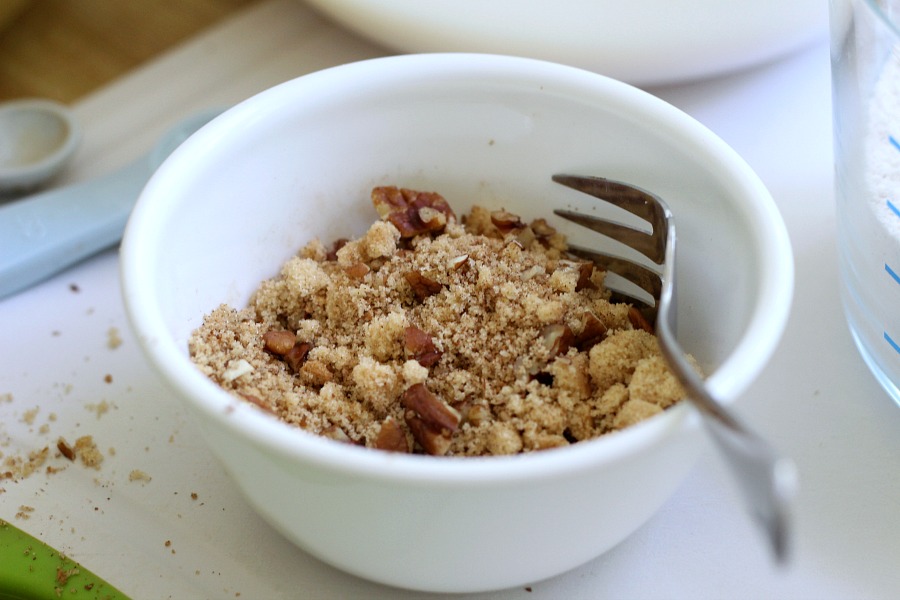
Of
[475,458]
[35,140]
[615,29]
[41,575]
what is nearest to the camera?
[475,458]

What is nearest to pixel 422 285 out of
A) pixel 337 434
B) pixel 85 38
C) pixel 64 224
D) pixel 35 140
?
pixel 337 434

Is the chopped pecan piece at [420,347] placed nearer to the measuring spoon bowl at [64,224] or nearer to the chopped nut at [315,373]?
the chopped nut at [315,373]

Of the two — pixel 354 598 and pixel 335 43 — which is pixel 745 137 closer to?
pixel 335 43

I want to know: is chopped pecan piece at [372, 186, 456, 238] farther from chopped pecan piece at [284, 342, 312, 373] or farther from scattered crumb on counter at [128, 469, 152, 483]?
scattered crumb on counter at [128, 469, 152, 483]

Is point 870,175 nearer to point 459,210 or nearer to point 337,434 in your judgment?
point 459,210

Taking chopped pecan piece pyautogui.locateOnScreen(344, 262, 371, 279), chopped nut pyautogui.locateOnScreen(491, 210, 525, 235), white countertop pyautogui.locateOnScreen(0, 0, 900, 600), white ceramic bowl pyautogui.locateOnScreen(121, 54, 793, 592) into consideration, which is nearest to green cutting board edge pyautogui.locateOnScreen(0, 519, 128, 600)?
white countertop pyautogui.locateOnScreen(0, 0, 900, 600)
